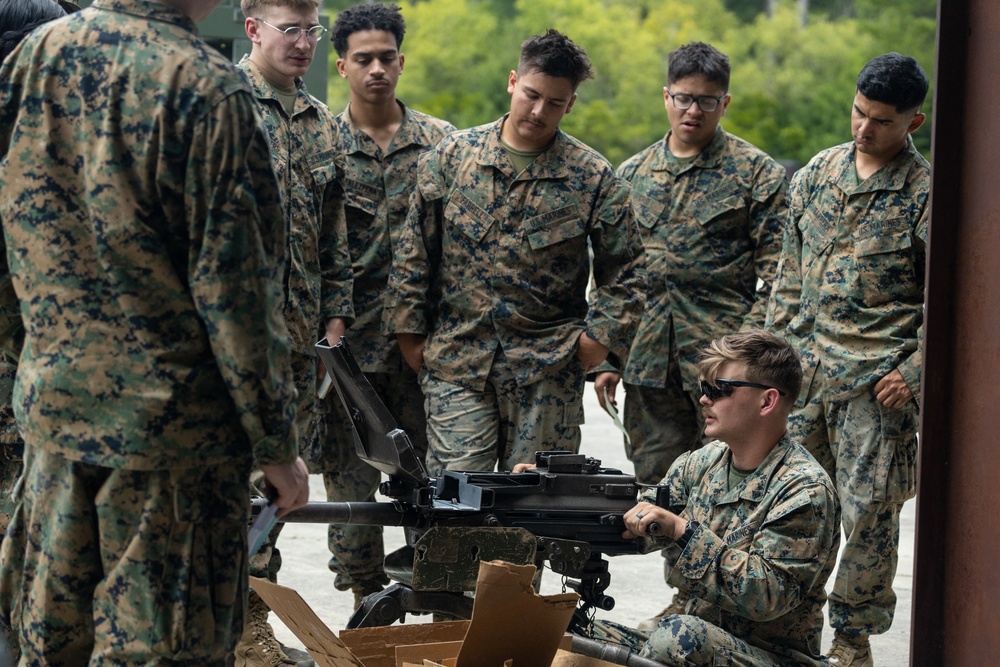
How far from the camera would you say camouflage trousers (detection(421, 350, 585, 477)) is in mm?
4977

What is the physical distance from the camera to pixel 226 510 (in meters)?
2.75

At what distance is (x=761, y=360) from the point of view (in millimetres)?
3926

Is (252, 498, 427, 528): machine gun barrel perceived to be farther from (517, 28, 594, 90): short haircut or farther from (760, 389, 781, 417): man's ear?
(517, 28, 594, 90): short haircut

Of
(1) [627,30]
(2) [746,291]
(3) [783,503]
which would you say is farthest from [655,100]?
(3) [783,503]

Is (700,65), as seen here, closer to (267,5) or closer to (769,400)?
(267,5)

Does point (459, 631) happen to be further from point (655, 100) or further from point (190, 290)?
point (655, 100)

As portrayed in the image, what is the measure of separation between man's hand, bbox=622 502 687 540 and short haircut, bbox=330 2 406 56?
91.0 inches

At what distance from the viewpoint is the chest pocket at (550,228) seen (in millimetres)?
5047

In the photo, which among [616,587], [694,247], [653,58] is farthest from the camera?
[653,58]

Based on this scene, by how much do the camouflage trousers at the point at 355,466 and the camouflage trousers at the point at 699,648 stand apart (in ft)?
5.29

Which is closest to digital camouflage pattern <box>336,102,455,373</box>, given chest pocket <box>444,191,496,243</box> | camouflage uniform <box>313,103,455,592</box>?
camouflage uniform <box>313,103,455,592</box>

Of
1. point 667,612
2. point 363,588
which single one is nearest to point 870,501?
point 667,612

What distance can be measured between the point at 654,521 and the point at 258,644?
4.90 ft

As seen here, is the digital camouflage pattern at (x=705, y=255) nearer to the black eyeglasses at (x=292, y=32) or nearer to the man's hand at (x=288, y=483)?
the black eyeglasses at (x=292, y=32)
